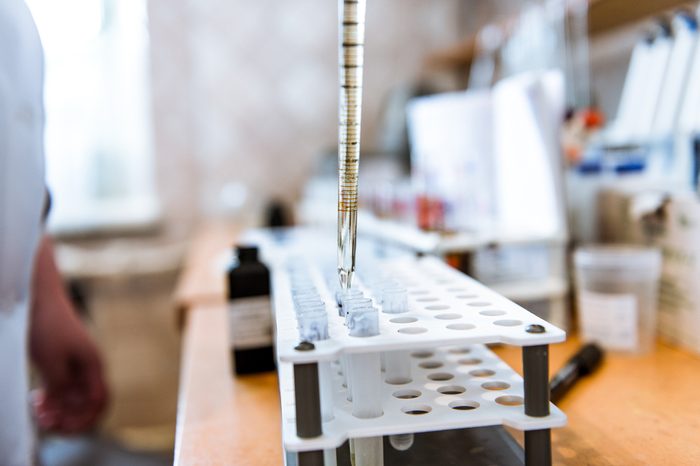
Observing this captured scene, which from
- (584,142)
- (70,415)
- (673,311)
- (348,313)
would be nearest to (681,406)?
(673,311)

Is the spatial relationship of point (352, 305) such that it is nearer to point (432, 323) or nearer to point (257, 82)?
point (432, 323)

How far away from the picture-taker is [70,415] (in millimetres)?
1270

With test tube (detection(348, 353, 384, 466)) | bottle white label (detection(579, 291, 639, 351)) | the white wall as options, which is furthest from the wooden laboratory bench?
the white wall

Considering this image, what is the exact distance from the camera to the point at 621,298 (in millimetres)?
965

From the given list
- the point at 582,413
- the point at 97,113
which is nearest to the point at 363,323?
the point at 582,413

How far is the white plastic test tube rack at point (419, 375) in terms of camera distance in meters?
0.51

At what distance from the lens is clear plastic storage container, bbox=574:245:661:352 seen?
96 centimetres

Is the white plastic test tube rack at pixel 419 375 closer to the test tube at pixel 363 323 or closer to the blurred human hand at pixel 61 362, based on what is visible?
the test tube at pixel 363 323

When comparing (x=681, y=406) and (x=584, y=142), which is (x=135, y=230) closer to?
(x=584, y=142)

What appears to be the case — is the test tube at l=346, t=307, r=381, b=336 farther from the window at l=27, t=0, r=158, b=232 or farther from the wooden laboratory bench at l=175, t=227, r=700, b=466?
Answer: the window at l=27, t=0, r=158, b=232

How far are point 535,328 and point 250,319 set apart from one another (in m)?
0.49

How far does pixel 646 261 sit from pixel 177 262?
6.75 feet

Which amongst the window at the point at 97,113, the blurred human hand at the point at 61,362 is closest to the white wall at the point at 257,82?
the window at the point at 97,113

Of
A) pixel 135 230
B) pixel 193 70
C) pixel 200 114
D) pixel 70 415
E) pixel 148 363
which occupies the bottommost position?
pixel 148 363
